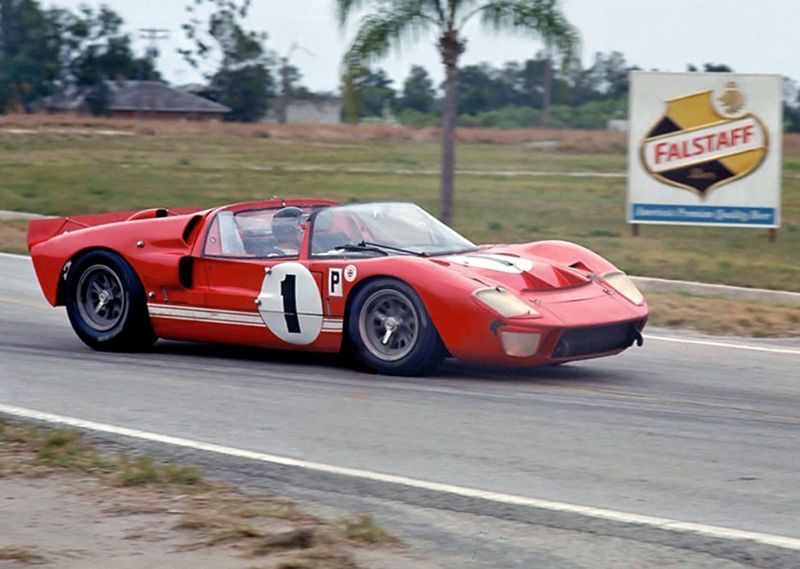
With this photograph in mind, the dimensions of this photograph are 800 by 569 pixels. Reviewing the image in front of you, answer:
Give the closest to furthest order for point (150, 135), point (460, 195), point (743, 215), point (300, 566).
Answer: point (300, 566) < point (743, 215) < point (460, 195) < point (150, 135)

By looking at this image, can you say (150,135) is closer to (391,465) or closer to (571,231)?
(571,231)

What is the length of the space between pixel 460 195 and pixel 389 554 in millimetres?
25199

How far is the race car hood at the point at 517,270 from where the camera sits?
9062 mm

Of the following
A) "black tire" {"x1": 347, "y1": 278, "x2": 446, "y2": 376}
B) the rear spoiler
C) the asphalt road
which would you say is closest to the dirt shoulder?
the asphalt road

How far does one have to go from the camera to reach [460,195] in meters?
30.2

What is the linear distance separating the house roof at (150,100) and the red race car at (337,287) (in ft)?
236

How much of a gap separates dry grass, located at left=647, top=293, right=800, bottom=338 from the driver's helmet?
4.03 metres

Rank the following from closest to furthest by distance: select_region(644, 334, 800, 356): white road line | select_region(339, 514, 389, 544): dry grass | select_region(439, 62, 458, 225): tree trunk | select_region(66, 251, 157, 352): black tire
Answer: select_region(339, 514, 389, 544): dry grass → select_region(66, 251, 157, 352): black tire → select_region(644, 334, 800, 356): white road line → select_region(439, 62, 458, 225): tree trunk

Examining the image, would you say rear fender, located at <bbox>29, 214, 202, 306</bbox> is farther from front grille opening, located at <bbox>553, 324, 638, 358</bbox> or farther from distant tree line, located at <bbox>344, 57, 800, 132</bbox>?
distant tree line, located at <bbox>344, 57, 800, 132</bbox>

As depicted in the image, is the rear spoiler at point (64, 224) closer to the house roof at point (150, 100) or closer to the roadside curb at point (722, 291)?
the roadside curb at point (722, 291)

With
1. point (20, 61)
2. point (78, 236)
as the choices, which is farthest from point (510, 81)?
point (78, 236)

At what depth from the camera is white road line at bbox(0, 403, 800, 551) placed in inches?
220

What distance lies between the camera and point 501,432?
7.54 metres

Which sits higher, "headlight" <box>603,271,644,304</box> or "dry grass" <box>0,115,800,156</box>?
"dry grass" <box>0,115,800,156</box>
